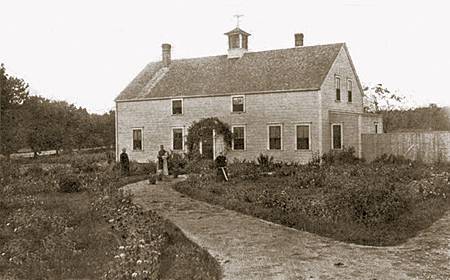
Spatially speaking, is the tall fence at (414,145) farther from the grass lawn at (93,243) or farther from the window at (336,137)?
the grass lawn at (93,243)

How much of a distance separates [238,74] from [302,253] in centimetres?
2464

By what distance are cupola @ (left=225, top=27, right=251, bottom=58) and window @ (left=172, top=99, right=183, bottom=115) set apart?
519 cm

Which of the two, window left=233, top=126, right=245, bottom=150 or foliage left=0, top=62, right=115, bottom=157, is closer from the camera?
window left=233, top=126, right=245, bottom=150

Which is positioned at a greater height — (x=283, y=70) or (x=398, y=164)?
(x=283, y=70)

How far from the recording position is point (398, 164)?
25359 mm

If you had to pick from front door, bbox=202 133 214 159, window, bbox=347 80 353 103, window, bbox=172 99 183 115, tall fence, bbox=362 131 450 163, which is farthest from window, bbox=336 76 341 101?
window, bbox=172 99 183 115

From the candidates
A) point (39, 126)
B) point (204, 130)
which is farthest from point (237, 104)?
point (39, 126)

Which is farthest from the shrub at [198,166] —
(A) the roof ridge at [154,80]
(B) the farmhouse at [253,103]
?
(A) the roof ridge at [154,80]

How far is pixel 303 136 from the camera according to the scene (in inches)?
1132

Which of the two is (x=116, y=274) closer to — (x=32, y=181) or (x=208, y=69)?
(x=32, y=181)

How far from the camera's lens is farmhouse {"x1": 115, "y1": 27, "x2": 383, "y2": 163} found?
94.7 ft

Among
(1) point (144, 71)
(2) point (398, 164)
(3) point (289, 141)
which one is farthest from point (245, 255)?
(1) point (144, 71)

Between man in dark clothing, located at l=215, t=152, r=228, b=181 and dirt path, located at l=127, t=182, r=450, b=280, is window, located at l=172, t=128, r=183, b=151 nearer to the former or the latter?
man in dark clothing, located at l=215, t=152, r=228, b=181

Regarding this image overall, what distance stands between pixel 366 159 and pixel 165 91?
14600 millimetres
